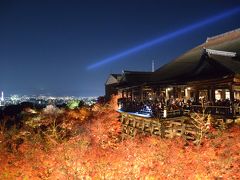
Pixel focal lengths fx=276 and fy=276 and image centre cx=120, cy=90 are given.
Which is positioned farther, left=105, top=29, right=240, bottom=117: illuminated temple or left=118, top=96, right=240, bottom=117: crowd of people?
left=105, top=29, right=240, bottom=117: illuminated temple

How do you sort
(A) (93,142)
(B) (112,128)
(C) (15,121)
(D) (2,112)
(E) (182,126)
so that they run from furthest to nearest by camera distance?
(D) (2,112), (C) (15,121), (B) (112,128), (A) (93,142), (E) (182,126)

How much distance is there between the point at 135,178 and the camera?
1337 centimetres

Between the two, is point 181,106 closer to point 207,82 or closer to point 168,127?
point 168,127

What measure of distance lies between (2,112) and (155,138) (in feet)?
185

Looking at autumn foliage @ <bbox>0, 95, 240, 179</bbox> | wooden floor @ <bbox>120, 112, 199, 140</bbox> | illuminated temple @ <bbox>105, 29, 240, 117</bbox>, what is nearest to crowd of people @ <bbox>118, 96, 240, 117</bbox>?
illuminated temple @ <bbox>105, 29, 240, 117</bbox>

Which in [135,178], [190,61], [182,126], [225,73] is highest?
[190,61]

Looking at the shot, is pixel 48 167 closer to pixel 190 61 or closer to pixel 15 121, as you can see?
pixel 190 61

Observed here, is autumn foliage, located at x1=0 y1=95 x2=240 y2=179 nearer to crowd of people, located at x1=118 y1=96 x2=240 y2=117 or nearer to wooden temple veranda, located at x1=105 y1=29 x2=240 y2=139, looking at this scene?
crowd of people, located at x1=118 y1=96 x2=240 y2=117

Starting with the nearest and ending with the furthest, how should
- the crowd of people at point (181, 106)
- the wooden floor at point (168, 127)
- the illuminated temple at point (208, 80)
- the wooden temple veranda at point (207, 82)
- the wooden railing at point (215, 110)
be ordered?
the wooden railing at point (215, 110) → the crowd of people at point (181, 106) → the wooden temple veranda at point (207, 82) → the illuminated temple at point (208, 80) → the wooden floor at point (168, 127)

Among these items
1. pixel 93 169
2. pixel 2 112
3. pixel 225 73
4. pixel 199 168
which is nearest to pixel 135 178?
pixel 93 169

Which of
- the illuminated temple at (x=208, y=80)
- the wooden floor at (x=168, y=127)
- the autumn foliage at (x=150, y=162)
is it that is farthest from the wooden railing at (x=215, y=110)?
the autumn foliage at (x=150, y=162)

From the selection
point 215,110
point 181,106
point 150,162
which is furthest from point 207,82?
point 150,162

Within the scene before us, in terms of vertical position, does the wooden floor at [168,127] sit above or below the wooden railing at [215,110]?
below

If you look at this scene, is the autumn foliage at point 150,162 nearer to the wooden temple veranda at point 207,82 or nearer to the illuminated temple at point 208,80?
the wooden temple veranda at point 207,82
